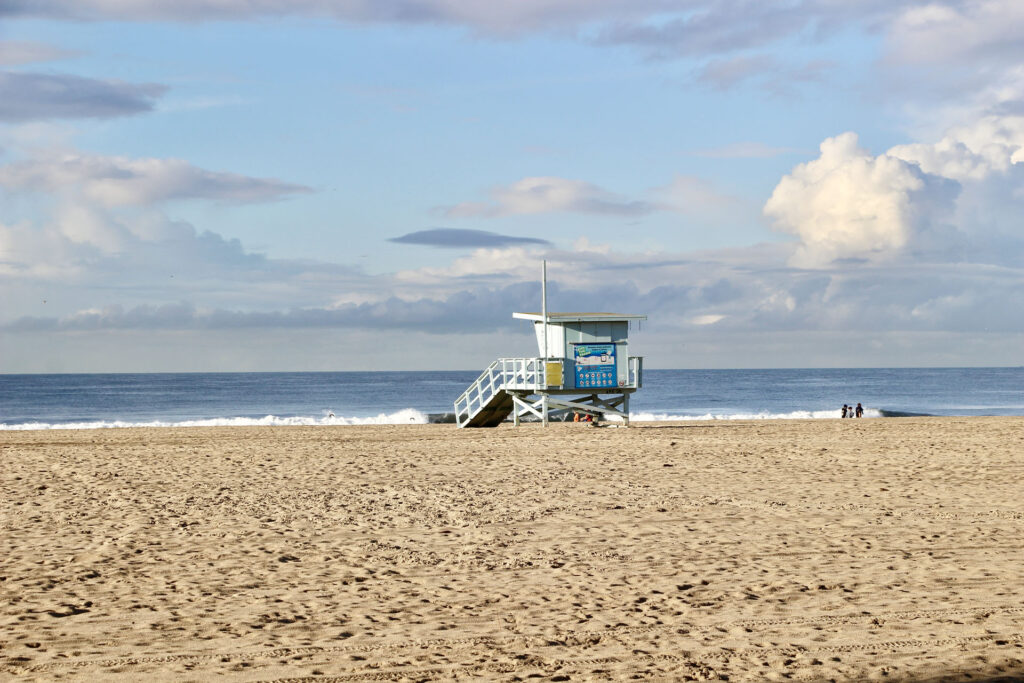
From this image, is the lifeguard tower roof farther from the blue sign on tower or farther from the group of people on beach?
the group of people on beach

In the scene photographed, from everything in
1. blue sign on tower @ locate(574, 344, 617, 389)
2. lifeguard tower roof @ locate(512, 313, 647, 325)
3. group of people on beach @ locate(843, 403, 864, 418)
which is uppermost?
lifeguard tower roof @ locate(512, 313, 647, 325)

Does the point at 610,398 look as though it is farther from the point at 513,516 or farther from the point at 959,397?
the point at 959,397

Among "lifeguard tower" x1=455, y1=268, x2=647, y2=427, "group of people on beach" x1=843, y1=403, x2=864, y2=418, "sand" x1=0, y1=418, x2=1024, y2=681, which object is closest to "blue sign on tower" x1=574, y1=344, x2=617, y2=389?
"lifeguard tower" x1=455, y1=268, x2=647, y2=427

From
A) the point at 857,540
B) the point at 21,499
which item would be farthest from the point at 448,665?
the point at 21,499

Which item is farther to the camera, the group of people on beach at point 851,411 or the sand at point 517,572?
the group of people on beach at point 851,411

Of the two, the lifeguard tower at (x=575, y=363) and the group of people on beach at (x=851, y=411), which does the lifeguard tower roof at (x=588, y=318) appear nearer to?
the lifeguard tower at (x=575, y=363)

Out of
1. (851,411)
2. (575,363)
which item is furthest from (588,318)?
(851,411)

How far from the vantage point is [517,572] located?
30.2 ft

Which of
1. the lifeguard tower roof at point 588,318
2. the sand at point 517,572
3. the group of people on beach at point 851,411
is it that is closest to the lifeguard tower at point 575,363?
the lifeguard tower roof at point 588,318

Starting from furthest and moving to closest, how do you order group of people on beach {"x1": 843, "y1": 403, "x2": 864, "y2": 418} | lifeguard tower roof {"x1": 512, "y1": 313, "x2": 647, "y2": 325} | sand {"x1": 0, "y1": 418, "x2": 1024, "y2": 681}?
group of people on beach {"x1": 843, "y1": 403, "x2": 864, "y2": 418} < lifeguard tower roof {"x1": 512, "y1": 313, "x2": 647, "y2": 325} < sand {"x1": 0, "y1": 418, "x2": 1024, "y2": 681}

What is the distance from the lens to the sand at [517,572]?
6.52m

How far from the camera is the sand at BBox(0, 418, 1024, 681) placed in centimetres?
652

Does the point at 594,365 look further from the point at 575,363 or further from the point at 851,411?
the point at 851,411

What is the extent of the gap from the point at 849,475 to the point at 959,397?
66.9 meters
